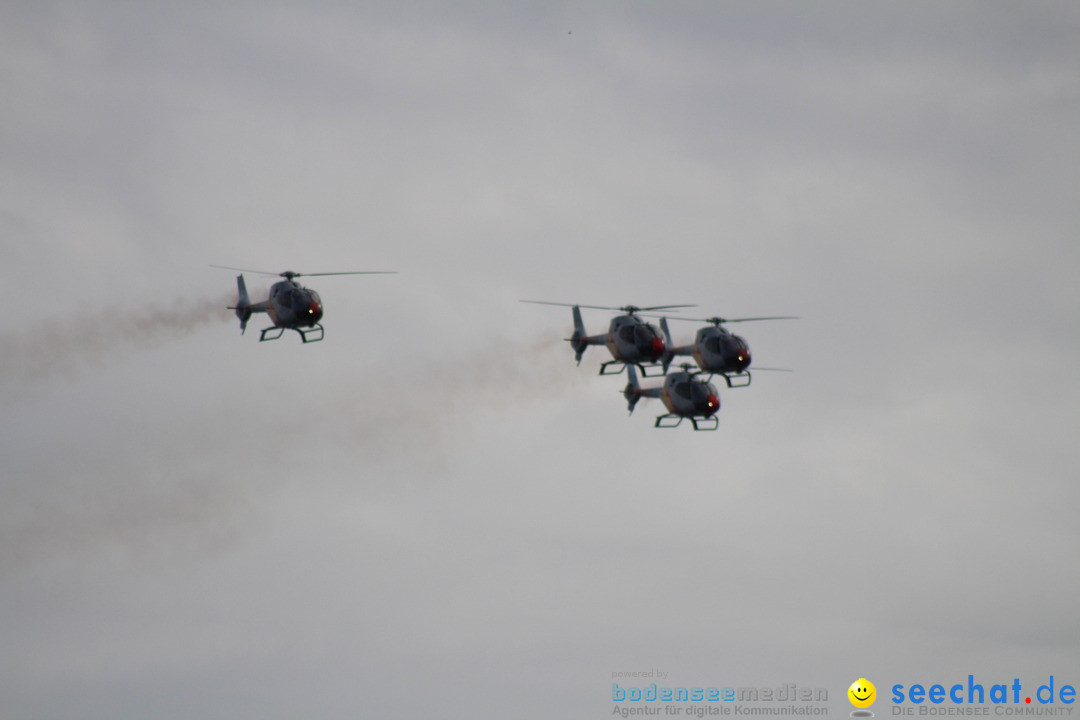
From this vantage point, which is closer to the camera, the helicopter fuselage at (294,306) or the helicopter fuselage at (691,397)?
the helicopter fuselage at (294,306)

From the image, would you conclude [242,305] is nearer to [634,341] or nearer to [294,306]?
[294,306]

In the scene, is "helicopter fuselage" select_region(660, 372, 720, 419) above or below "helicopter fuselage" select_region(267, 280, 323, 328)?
below

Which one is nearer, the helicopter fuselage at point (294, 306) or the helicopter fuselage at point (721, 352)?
the helicopter fuselage at point (294, 306)

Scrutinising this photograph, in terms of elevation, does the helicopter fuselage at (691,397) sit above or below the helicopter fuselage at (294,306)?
below

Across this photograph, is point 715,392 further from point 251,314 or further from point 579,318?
point 251,314

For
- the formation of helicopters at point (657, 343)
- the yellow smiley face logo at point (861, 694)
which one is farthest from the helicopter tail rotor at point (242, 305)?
A: the yellow smiley face logo at point (861, 694)

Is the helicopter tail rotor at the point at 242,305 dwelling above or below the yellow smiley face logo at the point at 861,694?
above

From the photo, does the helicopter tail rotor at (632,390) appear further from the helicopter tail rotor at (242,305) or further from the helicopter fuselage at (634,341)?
the helicopter tail rotor at (242,305)

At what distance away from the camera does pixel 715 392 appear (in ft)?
416

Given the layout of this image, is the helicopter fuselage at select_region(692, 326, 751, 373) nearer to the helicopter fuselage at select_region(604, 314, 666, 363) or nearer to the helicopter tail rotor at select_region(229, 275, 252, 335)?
the helicopter fuselage at select_region(604, 314, 666, 363)

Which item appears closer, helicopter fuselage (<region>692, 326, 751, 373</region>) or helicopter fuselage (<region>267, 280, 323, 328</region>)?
helicopter fuselage (<region>267, 280, 323, 328</region>)

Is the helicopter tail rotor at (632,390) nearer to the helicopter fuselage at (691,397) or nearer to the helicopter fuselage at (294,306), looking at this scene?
the helicopter fuselage at (691,397)

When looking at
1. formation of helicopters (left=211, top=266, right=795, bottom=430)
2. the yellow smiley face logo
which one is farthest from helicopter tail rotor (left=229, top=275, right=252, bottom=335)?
the yellow smiley face logo

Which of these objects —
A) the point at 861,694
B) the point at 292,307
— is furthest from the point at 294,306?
the point at 861,694
